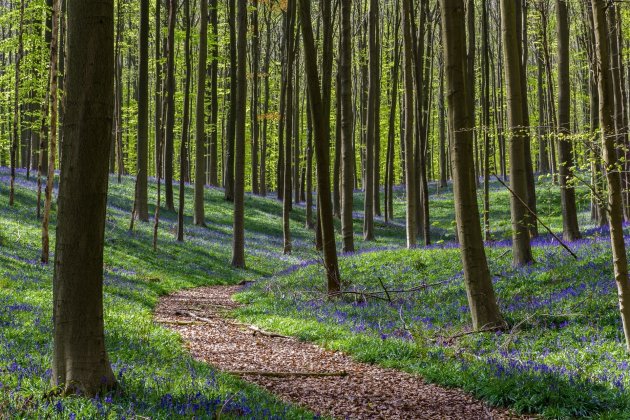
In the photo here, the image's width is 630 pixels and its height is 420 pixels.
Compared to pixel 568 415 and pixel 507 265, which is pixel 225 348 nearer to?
pixel 568 415

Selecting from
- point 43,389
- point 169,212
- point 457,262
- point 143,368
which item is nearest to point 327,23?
point 457,262

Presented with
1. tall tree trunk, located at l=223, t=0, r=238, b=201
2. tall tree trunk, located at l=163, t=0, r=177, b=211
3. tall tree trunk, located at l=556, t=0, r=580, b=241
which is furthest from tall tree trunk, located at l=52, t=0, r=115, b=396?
tall tree trunk, located at l=223, t=0, r=238, b=201

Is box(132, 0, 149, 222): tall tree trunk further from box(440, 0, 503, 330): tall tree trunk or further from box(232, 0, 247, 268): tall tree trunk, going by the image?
box(440, 0, 503, 330): tall tree trunk

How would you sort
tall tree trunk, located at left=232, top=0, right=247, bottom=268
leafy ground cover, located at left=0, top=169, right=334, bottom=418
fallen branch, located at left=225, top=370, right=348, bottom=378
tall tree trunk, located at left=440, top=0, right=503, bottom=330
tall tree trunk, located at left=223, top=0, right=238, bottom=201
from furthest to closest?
1. tall tree trunk, located at left=223, top=0, right=238, bottom=201
2. tall tree trunk, located at left=232, top=0, right=247, bottom=268
3. tall tree trunk, located at left=440, top=0, right=503, bottom=330
4. fallen branch, located at left=225, top=370, right=348, bottom=378
5. leafy ground cover, located at left=0, top=169, right=334, bottom=418

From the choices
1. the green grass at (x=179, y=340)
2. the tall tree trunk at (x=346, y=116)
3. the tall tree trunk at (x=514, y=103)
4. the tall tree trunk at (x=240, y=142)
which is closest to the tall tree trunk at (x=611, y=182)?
the green grass at (x=179, y=340)

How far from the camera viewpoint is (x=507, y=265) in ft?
43.3

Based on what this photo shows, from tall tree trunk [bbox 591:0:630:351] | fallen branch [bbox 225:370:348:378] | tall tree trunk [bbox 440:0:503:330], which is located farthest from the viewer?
tall tree trunk [bbox 440:0:503:330]

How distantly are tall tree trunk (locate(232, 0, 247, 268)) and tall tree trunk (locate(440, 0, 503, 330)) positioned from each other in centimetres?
1160

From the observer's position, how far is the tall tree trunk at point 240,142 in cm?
2025

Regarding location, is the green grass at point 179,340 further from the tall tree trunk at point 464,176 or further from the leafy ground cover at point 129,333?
the tall tree trunk at point 464,176

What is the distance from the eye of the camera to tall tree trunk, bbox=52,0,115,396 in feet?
15.6

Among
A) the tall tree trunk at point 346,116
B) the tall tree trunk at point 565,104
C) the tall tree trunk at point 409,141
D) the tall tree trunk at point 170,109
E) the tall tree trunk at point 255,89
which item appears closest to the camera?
the tall tree trunk at point 565,104

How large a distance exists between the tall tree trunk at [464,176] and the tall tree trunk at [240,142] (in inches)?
457

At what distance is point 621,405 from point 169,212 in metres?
28.1
